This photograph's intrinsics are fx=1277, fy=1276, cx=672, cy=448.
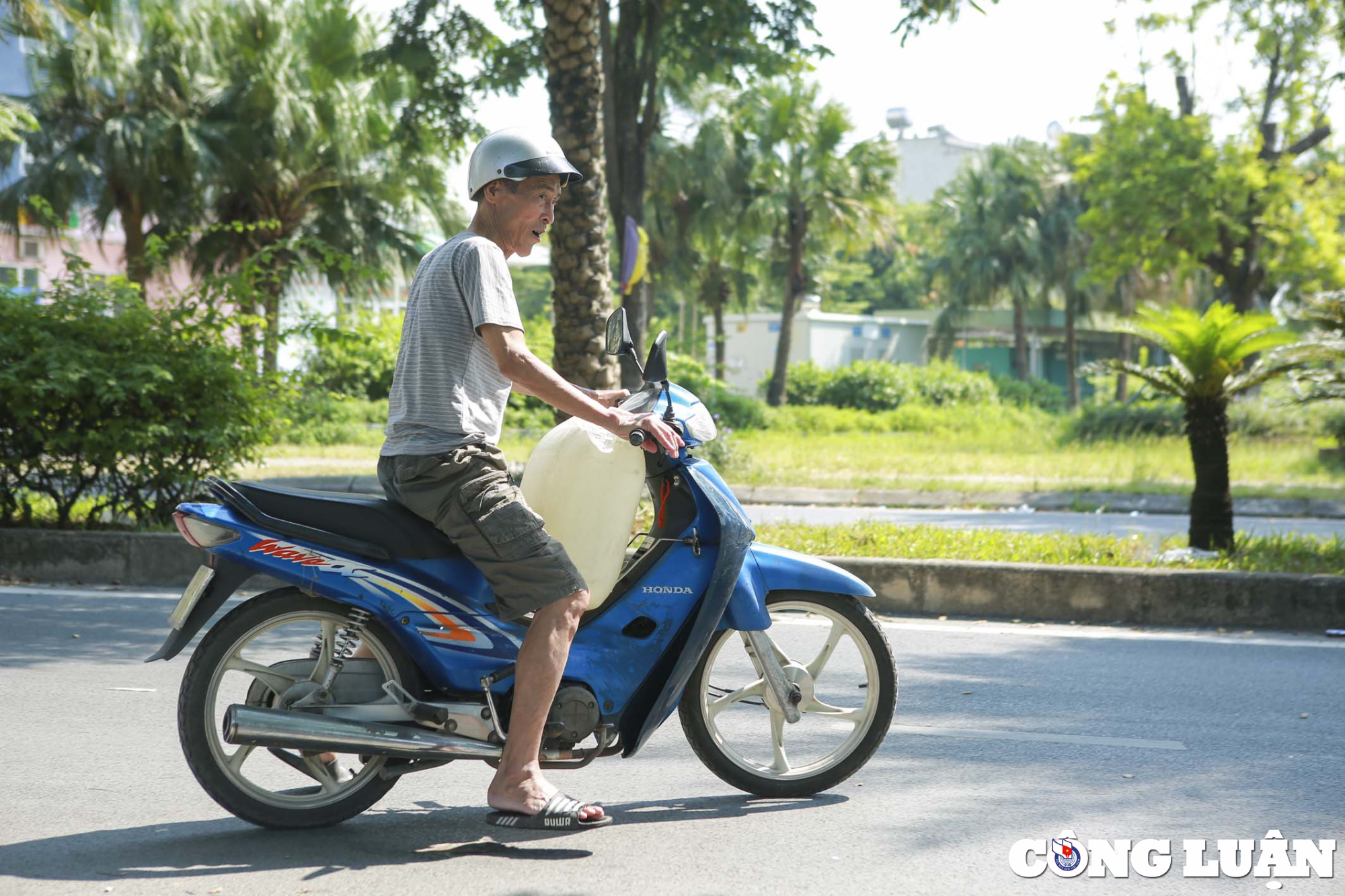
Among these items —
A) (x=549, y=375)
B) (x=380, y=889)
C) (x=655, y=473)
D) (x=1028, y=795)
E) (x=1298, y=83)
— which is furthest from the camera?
(x=1298, y=83)

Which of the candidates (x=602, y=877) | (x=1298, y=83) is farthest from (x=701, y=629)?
(x=1298, y=83)

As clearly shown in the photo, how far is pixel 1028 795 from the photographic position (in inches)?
167

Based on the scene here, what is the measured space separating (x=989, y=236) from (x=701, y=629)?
162 feet

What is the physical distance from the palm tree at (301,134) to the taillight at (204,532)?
19.8 metres

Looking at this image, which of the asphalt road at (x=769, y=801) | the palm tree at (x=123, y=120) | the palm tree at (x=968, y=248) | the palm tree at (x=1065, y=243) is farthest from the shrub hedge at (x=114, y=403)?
the palm tree at (x=968, y=248)

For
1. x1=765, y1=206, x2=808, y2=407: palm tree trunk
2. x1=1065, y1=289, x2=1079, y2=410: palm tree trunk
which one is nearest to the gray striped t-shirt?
x1=765, y1=206, x2=808, y2=407: palm tree trunk

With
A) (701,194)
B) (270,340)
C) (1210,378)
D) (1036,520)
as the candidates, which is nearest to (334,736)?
(270,340)

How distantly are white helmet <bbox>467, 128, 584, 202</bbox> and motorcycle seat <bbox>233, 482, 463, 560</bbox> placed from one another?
0.98m

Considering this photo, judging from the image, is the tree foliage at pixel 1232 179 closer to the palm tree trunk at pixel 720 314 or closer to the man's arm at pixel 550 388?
the palm tree trunk at pixel 720 314

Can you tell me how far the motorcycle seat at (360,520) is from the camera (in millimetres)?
3682

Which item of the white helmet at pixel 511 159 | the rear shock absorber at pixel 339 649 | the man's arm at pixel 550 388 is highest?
the white helmet at pixel 511 159

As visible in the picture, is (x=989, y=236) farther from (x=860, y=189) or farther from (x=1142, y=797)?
(x=1142, y=797)

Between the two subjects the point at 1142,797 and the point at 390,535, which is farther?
the point at 1142,797

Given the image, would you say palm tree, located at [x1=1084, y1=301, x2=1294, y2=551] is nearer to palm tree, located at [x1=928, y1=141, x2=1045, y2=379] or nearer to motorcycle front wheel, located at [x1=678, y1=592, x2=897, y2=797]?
motorcycle front wheel, located at [x1=678, y1=592, x2=897, y2=797]
